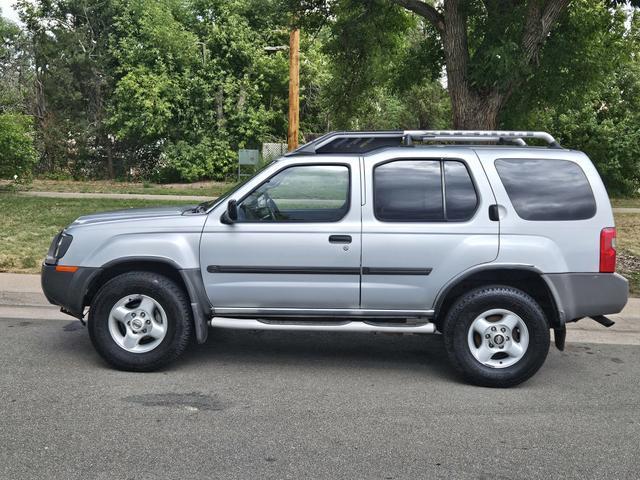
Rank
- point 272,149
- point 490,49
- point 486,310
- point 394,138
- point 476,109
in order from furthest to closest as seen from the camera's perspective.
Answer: point 272,149, point 476,109, point 490,49, point 394,138, point 486,310

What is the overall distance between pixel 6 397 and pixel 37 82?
2261 cm

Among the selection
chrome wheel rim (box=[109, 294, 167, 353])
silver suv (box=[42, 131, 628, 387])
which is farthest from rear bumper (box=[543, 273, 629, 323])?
chrome wheel rim (box=[109, 294, 167, 353])

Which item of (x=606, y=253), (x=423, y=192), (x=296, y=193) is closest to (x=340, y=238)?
(x=296, y=193)

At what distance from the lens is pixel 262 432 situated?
172 inches

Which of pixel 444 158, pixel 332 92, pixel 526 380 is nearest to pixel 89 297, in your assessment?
pixel 444 158

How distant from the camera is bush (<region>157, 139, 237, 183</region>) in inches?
944

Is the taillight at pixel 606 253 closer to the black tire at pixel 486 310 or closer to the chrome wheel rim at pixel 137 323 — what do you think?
the black tire at pixel 486 310

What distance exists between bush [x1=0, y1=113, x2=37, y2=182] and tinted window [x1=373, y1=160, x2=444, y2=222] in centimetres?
1516

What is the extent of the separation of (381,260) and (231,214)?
122 centimetres

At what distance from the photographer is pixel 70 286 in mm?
5492

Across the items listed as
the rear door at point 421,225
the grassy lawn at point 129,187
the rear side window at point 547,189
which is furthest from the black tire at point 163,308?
the grassy lawn at point 129,187

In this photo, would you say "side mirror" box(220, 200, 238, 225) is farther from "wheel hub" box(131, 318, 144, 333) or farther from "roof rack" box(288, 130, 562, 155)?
"wheel hub" box(131, 318, 144, 333)

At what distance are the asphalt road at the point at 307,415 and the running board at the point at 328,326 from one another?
0.42m

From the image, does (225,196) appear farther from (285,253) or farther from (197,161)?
(197,161)
